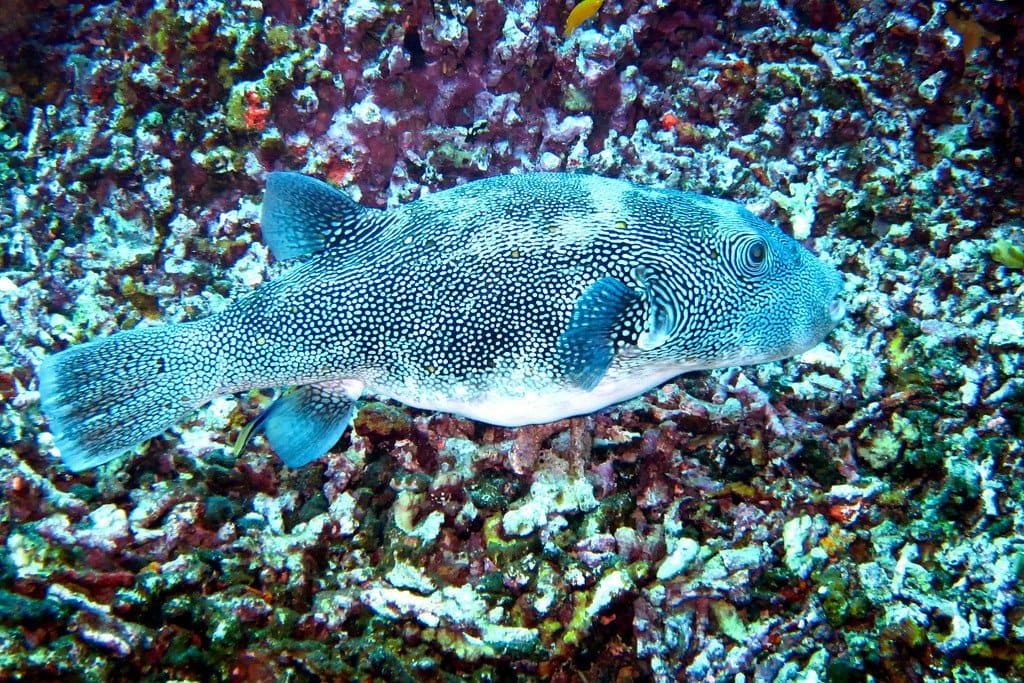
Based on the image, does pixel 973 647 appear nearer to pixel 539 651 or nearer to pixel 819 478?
pixel 819 478

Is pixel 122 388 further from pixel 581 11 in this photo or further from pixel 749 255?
pixel 581 11

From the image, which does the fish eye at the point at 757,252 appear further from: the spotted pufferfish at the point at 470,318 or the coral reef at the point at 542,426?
the coral reef at the point at 542,426

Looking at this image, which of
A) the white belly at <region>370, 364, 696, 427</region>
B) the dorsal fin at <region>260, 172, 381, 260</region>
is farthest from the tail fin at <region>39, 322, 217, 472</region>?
the white belly at <region>370, 364, 696, 427</region>

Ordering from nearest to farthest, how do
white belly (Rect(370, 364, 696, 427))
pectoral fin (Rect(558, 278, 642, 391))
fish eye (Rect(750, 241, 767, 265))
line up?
pectoral fin (Rect(558, 278, 642, 391))
fish eye (Rect(750, 241, 767, 265))
white belly (Rect(370, 364, 696, 427))

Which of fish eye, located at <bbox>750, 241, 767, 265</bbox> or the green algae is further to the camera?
the green algae

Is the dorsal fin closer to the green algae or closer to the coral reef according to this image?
the coral reef

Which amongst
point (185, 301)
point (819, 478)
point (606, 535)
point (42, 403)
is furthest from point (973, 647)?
point (185, 301)
